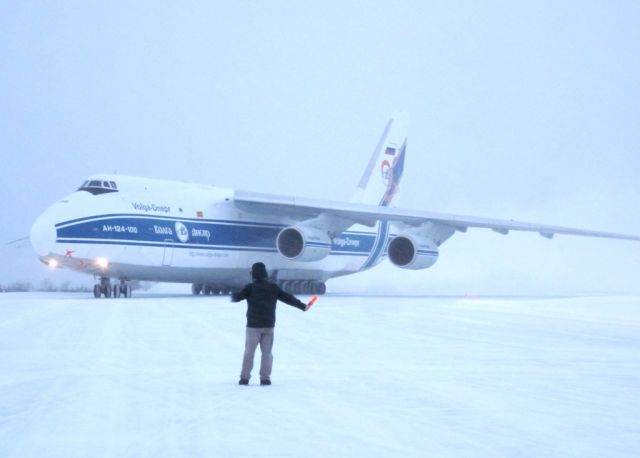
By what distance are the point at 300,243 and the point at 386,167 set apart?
10.5 meters

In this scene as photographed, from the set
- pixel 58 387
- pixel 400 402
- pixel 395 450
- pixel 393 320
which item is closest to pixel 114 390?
pixel 58 387

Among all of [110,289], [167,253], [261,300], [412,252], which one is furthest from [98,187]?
[261,300]

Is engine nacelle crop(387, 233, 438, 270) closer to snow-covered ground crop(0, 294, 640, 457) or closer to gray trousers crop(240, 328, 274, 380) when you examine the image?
snow-covered ground crop(0, 294, 640, 457)

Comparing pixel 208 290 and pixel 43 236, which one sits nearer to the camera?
pixel 43 236

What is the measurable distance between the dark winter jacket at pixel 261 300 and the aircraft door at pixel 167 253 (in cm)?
1741

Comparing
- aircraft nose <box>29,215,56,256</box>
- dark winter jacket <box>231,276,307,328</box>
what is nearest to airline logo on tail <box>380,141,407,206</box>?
aircraft nose <box>29,215,56,256</box>

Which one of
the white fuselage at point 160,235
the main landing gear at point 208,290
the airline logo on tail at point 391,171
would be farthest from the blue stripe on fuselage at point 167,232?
the airline logo on tail at point 391,171

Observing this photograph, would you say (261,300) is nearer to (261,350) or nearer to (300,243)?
(261,350)

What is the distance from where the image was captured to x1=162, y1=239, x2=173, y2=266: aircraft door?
25750mm

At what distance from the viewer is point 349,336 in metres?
13.3

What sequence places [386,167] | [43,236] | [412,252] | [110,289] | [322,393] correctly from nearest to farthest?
[322,393] → [43,236] → [110,289] → [412,252] → [386,167]

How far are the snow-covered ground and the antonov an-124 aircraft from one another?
30.6 ft

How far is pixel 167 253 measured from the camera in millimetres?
25828

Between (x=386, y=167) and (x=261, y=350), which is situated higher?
(x=386, y=167)
